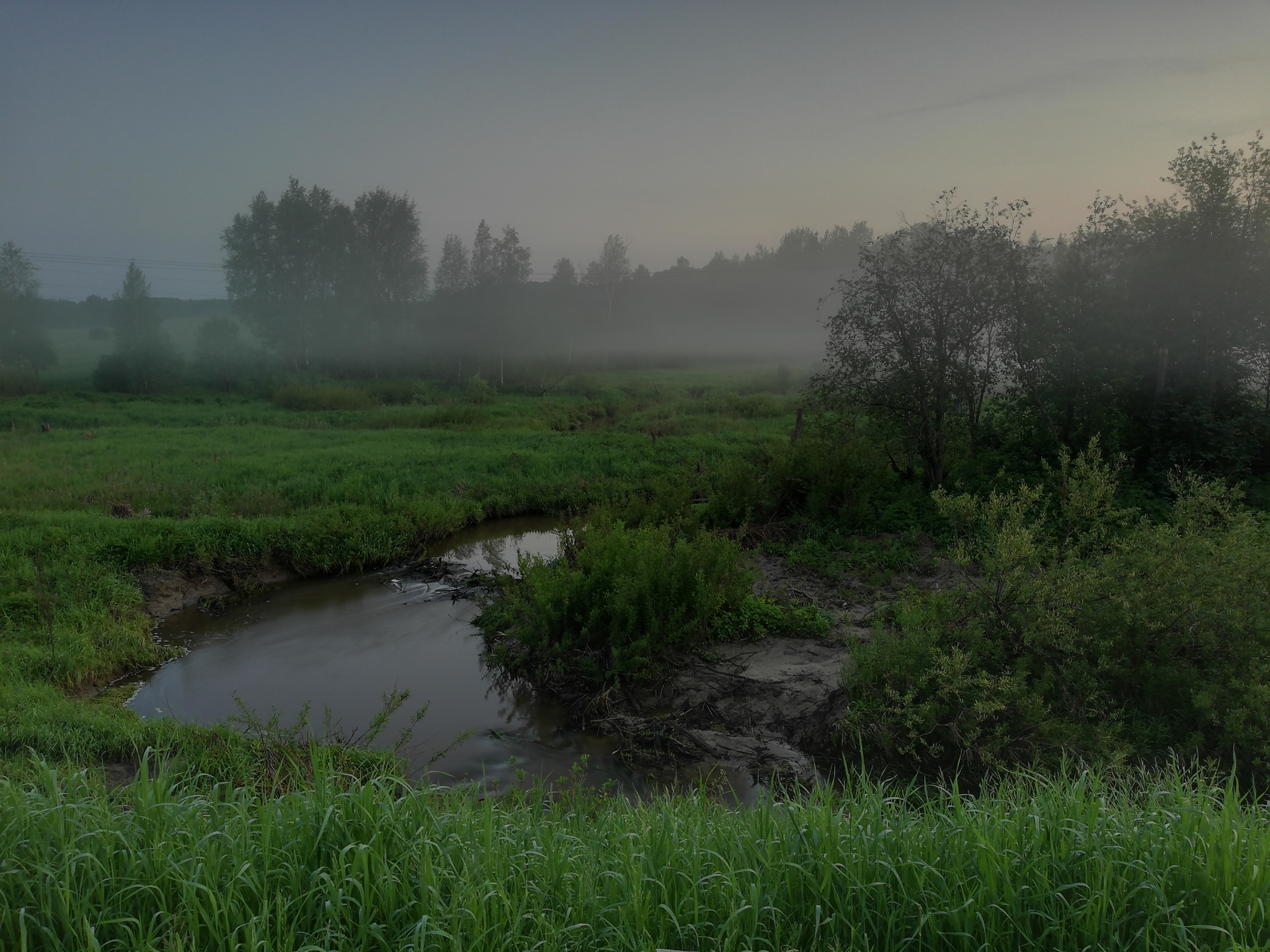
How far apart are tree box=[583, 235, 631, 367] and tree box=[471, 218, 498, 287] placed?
15.0 m

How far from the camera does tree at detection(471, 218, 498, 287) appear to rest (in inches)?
2172

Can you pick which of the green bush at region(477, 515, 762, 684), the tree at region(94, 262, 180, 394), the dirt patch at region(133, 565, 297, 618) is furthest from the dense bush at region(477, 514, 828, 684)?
the tree at region(94, 262, 180, 394)

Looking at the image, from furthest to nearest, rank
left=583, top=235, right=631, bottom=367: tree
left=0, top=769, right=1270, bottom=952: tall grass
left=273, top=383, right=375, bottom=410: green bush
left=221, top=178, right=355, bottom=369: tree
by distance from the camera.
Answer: left=583, top=235, right=631, bottom=367: tree → left=221, top=178, right=355, bottom=369: tree → left=273, top=383, right=375, bottom=410: green bush → left=0, top=769, right=1270, bottom=952: tall grass

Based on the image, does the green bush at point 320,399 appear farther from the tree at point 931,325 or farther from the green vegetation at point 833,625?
the tree at point 931,325

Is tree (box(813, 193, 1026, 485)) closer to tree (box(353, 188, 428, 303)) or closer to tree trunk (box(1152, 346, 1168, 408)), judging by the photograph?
tree trunk (box(1152, 346, 1168, 408))

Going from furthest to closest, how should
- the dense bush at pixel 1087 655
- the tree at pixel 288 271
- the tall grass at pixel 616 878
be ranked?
the tree at pixel 288 271 → the dense bush at pixel 1087 655 → the tall grass at pixel 616 878

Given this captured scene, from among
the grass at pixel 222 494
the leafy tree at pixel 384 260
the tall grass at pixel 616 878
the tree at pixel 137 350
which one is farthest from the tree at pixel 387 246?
the tall grass at pixel 616 878

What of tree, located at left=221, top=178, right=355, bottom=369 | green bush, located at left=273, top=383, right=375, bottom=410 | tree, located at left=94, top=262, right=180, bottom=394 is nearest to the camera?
green bush, located at left=273, top=383, right=375, bottom=410

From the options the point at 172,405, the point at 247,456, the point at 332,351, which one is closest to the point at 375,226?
the point at 332,351

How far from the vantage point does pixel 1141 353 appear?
1241cm

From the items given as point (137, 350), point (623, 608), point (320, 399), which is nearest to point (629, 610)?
point (623, 608)

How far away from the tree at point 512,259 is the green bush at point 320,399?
22416 mm

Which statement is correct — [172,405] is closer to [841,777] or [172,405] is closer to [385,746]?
[385,746]

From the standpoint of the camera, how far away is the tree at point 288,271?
161ft
